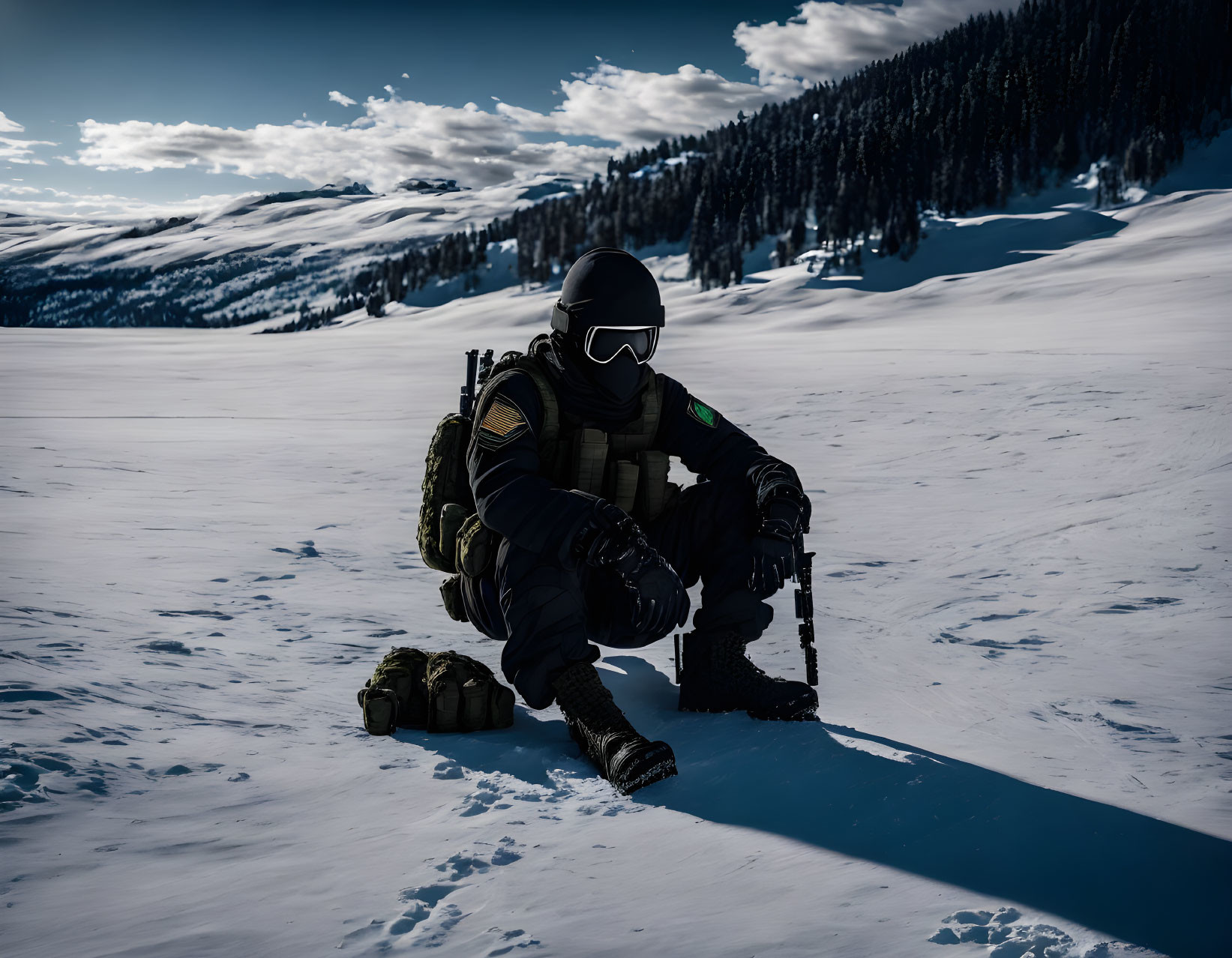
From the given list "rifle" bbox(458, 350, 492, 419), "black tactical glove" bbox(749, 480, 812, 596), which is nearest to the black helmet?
"rifle" bbox(458, 350, 492, 419)

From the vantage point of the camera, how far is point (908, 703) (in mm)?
3008

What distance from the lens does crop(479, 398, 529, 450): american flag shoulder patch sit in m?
2.69

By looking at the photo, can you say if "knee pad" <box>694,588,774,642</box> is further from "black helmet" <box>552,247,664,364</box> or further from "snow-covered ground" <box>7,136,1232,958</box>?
"black helmet" <box>552,247,664,364</box>

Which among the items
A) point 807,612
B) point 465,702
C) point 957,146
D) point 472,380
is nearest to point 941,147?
point 957,146

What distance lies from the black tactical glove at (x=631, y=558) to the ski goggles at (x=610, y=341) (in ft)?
2.06

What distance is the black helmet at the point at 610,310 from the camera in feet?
9.41

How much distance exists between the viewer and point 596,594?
2.89 meters

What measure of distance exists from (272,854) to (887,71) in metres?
88.0

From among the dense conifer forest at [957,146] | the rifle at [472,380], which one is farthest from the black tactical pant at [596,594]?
the dense conifer forest at [957,146]

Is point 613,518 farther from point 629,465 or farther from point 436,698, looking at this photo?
point 436,698

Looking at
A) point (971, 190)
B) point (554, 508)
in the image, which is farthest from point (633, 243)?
point (554, 508)

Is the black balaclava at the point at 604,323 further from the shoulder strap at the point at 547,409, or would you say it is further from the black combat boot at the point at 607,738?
the black combat boot at the point at 607,738

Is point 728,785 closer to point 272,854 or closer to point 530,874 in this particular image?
point 530,874

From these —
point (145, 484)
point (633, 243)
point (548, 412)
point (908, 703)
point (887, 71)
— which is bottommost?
point (908, 703)
